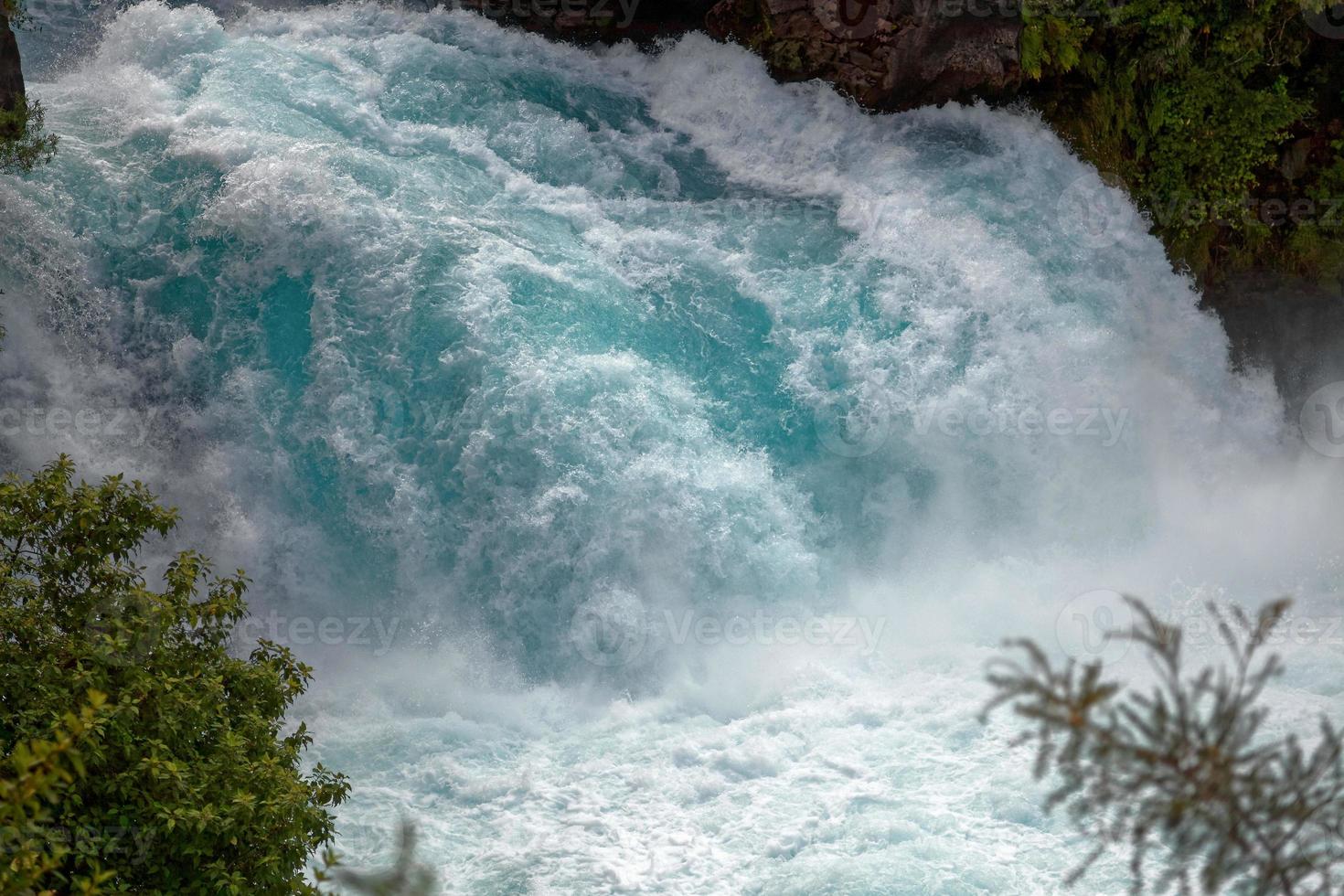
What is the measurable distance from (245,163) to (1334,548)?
34.5ft

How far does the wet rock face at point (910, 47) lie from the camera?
41.1 feet

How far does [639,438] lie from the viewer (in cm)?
1029

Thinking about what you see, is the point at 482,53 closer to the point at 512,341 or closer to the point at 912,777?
the point at 512,341

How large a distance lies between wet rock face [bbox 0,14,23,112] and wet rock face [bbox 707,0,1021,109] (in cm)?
730

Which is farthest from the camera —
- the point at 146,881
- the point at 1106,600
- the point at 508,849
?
the point at 1106,600

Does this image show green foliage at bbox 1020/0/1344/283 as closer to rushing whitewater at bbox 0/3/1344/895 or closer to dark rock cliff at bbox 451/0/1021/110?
dark rock cliff at bbox 451/0/1021/110

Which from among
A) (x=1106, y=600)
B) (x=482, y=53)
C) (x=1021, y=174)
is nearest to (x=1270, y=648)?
(x=1106, y=600)

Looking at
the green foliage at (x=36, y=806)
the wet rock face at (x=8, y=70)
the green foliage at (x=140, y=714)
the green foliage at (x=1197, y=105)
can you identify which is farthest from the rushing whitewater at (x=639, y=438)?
the green foliage at (x=36, y=806)

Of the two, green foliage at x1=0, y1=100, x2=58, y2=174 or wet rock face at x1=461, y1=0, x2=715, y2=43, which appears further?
wet rock face at x1=461, y1=0, x2=715, y2=43

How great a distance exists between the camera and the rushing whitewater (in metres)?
9.01

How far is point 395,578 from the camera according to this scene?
1006cm

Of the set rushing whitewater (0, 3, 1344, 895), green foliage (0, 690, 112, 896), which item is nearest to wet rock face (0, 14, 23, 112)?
rushing whitewater (0, 3, 1344, 895)

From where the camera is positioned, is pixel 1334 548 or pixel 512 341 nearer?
pixel 512 341

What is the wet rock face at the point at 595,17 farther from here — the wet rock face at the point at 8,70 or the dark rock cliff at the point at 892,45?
the wet rock face at the point at 8,70
